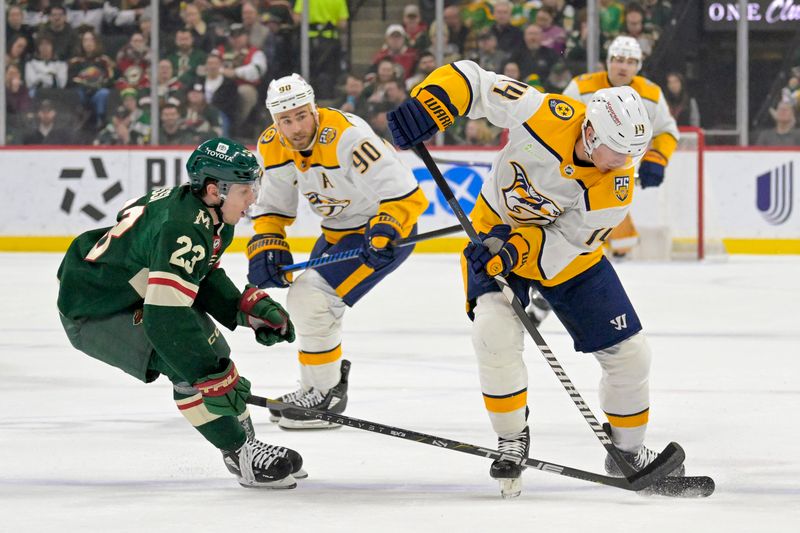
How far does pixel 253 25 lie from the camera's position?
1011 centimetres

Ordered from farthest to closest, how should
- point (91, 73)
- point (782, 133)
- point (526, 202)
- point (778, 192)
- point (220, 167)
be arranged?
1. point (91, 73)
2. point (782, 133)
3. point (778, 192)
4. point (526, 202)
5. point (220, 167)

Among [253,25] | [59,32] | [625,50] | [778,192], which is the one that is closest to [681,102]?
[778,192]

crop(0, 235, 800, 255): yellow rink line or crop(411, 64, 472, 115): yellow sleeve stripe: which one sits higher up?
→ crop(411, 64, 472, 115): yellow sleeve stripe

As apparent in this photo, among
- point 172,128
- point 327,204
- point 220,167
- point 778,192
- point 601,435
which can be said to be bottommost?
point 778,192

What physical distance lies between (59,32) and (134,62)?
25.9 inches

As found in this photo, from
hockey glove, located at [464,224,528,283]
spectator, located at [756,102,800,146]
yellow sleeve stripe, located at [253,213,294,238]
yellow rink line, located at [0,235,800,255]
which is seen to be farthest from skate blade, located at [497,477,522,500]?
spectator, located at [756,102,800,146]

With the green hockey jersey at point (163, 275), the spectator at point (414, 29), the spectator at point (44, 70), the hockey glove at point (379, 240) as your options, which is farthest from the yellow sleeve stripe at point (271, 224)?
the spectator at point (44, 70)

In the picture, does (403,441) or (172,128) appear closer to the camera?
(403,441)

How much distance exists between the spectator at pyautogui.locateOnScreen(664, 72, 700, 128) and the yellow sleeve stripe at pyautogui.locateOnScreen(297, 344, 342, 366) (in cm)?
600

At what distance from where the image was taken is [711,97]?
967 centimetres

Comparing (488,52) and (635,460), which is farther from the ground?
(488,52)

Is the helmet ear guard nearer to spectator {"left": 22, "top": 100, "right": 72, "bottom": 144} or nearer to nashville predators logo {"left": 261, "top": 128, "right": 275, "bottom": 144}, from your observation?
nashville predators logo {"left": 261, "top": 128, "right": 275, "bottom": 144}

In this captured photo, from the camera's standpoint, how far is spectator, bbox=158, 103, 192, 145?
32.4ft

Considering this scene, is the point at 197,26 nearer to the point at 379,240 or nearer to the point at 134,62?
the point at 134,62
